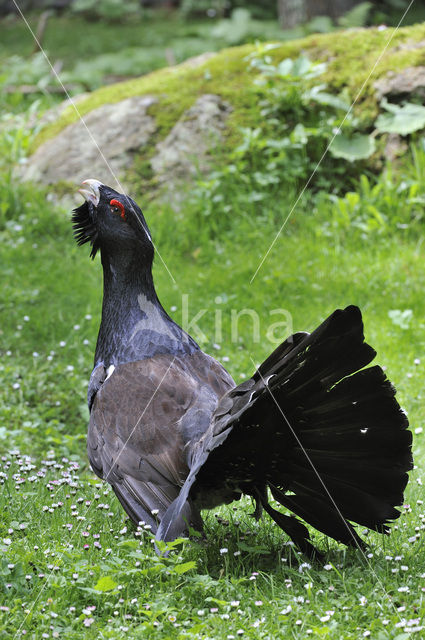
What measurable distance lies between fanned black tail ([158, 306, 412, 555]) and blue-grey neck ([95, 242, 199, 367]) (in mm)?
1088

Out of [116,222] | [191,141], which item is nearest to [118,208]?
[116,222]

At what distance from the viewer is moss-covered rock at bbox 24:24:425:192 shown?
9.23 metres

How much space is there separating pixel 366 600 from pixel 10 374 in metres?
4.27

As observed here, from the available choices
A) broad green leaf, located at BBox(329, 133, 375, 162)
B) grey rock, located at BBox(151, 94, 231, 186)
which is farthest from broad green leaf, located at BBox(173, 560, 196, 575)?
grey rock, located at BBox(151, 94, 231, 186)

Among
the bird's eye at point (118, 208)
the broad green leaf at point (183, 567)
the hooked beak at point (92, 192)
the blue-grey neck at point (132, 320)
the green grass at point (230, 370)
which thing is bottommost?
the green grass at point (230, 370)

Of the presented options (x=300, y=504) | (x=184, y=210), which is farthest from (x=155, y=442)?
(x=184, y=210)

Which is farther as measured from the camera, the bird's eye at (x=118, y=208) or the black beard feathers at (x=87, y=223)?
the black beard feathers at (x=87, y=223)

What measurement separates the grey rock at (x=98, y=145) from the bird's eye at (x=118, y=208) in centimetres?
439

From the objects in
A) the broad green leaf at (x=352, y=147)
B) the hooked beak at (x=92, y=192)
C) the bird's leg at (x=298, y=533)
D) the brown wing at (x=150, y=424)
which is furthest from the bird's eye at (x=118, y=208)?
the broad green leaf at (x=352, y=147)

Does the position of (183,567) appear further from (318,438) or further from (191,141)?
(191,141)

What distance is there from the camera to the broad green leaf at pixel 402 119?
8680 millimetres

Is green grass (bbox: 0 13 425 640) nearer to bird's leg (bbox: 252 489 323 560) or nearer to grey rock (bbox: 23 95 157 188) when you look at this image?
bird's leg (bbox: 252 489 323 560)

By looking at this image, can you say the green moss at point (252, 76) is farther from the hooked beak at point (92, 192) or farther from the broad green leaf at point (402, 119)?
the hooked beak at point (92, 192)

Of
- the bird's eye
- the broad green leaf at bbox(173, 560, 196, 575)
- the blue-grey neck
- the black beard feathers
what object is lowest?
the broad green leaf at bbox(173, 560, 196, 575)
